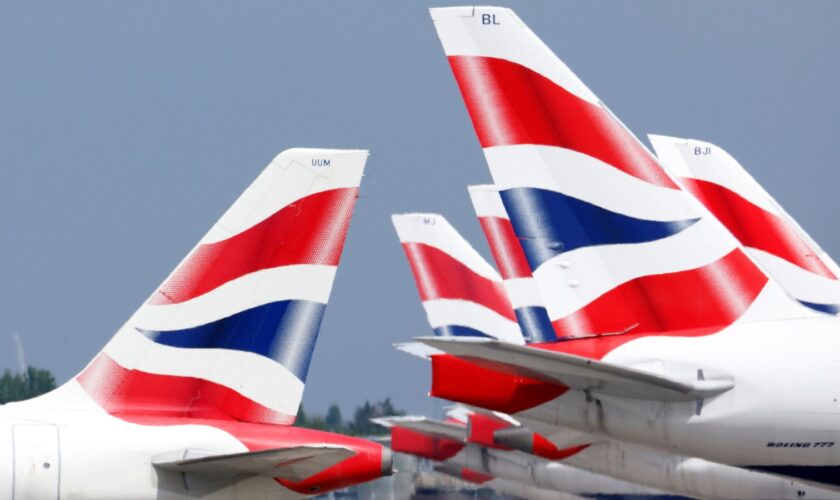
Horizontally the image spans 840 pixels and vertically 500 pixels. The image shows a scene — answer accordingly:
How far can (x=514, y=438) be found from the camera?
22562 mm

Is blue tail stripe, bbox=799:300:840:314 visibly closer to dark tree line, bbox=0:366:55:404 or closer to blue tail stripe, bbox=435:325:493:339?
blue tail stripe, bbox=435:325:493:339

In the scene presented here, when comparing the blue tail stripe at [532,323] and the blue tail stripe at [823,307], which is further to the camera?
the blue tail stripe at [823,307]

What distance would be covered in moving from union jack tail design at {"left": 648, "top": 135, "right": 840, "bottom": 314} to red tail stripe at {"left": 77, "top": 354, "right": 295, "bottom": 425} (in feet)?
26.1

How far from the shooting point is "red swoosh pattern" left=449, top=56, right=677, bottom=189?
1489 centimetres

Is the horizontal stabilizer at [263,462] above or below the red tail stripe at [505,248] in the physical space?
below

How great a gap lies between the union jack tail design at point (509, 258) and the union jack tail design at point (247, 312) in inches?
198

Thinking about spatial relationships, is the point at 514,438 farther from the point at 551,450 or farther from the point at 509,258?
the point at 509,258

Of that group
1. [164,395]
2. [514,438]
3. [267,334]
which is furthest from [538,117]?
[514,438]

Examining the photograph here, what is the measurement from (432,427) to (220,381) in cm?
2174

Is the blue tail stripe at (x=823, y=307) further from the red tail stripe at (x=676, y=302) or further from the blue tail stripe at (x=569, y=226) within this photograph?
the blue tail stripe at (x=569, y=226)

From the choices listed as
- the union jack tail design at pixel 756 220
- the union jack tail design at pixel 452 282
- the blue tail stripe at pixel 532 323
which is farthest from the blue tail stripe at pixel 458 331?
the union jack tail design at pixel 756 220

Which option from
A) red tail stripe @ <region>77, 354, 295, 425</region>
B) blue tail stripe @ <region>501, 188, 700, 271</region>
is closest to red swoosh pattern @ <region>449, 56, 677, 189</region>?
blue tail stripe @ <region>501, 188, 700, 271</region>

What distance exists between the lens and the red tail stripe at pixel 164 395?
1573 cm

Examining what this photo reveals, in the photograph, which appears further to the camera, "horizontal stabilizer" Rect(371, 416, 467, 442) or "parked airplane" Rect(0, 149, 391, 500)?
"horizontal stabilizer" Rect(371, 416, 467, 442)
